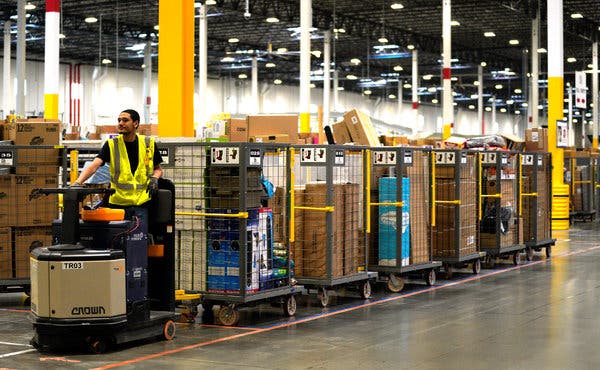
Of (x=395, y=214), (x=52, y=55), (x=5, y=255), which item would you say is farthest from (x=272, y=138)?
(x=52, y=55)

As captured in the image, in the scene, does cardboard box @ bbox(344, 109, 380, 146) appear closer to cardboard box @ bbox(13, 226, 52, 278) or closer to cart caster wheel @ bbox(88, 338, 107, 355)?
cardboard box @ bbox(13, 226, 52, 278)

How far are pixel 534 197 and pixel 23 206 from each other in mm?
9242

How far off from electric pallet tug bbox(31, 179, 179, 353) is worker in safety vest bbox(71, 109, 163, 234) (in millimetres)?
141

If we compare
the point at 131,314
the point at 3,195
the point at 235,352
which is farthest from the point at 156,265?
the point at 3,195

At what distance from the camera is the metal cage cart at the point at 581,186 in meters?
27.6

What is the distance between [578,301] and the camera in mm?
10938

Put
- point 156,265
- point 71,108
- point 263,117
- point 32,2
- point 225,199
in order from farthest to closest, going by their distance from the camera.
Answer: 1. point 71,108
2. point 32,2
3. point 263,117
4. point 225,199
5. point 156,265

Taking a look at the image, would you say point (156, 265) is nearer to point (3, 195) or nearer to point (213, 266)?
point (213, 266)

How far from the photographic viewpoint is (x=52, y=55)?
1881 centimetres

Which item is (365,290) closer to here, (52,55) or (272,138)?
(272,138)

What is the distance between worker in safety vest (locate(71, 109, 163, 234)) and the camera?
795 centimetres

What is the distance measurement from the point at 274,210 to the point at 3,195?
3.18 meters

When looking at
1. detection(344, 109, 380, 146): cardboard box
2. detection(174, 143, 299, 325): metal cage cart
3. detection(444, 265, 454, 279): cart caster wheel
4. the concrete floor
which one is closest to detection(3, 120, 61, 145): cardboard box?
the concrete floor

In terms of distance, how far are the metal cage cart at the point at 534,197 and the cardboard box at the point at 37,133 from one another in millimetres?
8377
